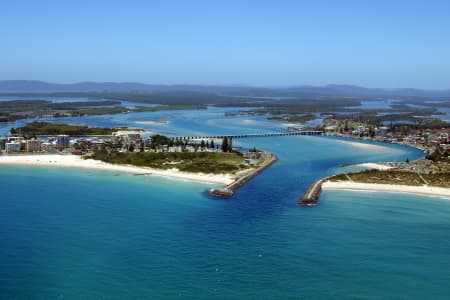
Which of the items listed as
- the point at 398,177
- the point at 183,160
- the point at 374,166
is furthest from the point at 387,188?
the point at 183,160

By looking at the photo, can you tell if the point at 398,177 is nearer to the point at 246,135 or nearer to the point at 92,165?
the point at 92,165

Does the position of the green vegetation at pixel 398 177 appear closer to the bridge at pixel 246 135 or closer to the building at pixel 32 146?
the bridge at pixel 246 135

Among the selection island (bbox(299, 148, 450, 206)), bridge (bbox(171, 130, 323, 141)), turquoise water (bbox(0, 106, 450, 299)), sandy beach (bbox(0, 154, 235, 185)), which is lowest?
turquoise water (bbox(0, 106, 450, 299))

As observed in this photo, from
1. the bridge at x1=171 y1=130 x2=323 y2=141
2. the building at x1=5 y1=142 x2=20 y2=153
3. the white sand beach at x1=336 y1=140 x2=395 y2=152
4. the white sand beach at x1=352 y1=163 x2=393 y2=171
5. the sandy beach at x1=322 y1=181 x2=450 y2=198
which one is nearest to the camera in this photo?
the sandy beach at x1=322 y1=181 x2=450 y2=198

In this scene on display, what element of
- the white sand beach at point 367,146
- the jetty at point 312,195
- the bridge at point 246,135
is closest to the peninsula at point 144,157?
the jetty at point 312,195

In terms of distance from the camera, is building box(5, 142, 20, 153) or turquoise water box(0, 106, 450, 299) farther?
building box(5, 142, 20, 153)

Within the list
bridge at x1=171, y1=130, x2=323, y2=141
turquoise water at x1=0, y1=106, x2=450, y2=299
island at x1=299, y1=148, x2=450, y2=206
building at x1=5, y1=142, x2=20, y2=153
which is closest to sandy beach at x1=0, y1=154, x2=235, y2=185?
turquoise water at x1=0, y1=106, x2=450, y2=299

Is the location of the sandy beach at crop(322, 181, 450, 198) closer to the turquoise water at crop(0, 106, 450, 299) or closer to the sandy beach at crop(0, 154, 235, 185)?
the turquoise water at crop(0, 106, 450, 299)
